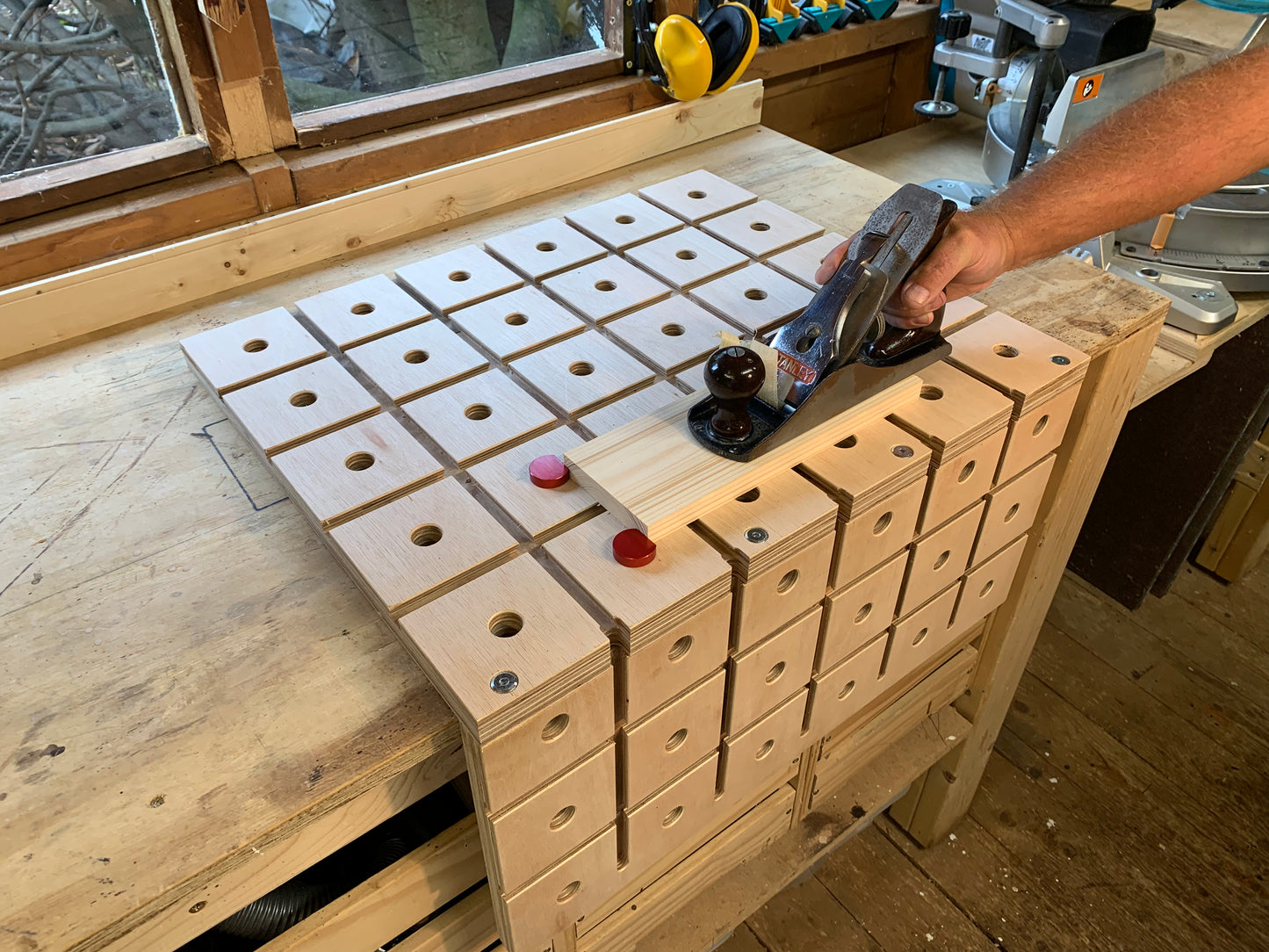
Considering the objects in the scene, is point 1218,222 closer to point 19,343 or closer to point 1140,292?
point 1140,292

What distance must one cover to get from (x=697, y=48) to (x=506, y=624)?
117 cm

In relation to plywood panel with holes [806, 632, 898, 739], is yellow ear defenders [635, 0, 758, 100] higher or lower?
higher

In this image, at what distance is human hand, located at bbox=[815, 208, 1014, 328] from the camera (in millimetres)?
969

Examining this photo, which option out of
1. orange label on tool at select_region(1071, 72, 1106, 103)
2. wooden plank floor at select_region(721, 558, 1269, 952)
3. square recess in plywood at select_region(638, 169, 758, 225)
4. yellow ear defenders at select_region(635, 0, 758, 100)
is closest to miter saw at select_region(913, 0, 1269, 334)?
orange label on tool at select_region(1071, 72, 1106, 103)

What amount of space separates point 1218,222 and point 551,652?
1.44 metres

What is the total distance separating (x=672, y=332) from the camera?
1.11m

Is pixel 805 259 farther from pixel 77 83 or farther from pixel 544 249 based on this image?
pixel 77 83

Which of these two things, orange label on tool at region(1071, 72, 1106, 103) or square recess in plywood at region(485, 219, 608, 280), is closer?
square recess in plywood at region(485, 219, 608, 280)

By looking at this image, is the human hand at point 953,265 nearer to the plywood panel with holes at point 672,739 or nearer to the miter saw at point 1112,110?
the plywood panel with holes at point 672,739

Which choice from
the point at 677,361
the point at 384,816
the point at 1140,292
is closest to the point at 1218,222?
the point at 1140,292

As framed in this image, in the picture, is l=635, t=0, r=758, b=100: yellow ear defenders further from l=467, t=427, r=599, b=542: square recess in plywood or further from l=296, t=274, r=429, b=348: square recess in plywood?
l=467, t=427, r=599, b=542: square recess in plywood

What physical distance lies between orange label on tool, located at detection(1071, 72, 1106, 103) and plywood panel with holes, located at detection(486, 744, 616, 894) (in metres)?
1.25

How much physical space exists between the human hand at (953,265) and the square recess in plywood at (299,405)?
1.79 feet

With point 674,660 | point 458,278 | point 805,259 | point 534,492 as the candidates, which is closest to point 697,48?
point 805,259
